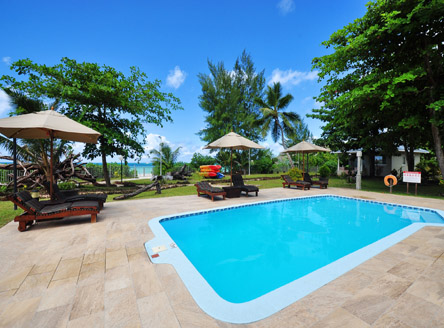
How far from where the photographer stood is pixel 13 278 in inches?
102

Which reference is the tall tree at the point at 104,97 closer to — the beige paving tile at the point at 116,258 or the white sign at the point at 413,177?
the beige paving tile at the point at 116,258

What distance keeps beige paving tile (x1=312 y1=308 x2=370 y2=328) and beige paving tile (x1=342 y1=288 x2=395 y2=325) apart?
2.7 inches

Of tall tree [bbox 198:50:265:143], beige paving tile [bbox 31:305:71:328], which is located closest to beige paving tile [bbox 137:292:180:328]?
beige paving tile [bbox 31:305:71:328]

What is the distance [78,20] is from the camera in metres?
11.3

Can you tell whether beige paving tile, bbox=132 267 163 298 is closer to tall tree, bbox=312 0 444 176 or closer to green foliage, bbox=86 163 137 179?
tall tree, bbox=312 0 444 176

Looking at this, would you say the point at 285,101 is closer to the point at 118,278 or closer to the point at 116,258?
the point at 116,258

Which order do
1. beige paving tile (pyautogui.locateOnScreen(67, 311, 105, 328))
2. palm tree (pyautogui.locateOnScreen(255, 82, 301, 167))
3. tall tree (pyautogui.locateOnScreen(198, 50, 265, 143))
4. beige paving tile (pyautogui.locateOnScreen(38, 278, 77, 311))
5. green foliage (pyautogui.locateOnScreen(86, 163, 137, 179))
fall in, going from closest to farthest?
beige paving tile (pyautogui.locateOnScreen(67, 311, 105, 328)) < beige paving tile (pyautogui.locateOnScreen(38, 278, 77, 311)) < green foliage (pyautogui.locateOnScreen(86, 163, 137, 179)) < palm tree (pyautogui.locateOnScreen(255, 82, 301, 167)) < tall tree (pyautogui.locateOnScreen(198, 50, 265, 143))

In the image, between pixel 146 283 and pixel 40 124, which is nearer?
pixel 146 283

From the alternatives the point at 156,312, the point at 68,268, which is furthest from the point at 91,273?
the point at 156,312

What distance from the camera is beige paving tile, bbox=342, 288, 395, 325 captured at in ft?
6.36

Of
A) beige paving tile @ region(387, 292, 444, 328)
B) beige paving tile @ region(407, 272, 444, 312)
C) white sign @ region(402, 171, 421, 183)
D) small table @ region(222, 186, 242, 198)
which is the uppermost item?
white sign @ region(402, 171, 421, 183)

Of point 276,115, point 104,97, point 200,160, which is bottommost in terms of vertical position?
point 200,160

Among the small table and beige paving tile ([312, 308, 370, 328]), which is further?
the small table

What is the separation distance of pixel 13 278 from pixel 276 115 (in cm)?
2447
